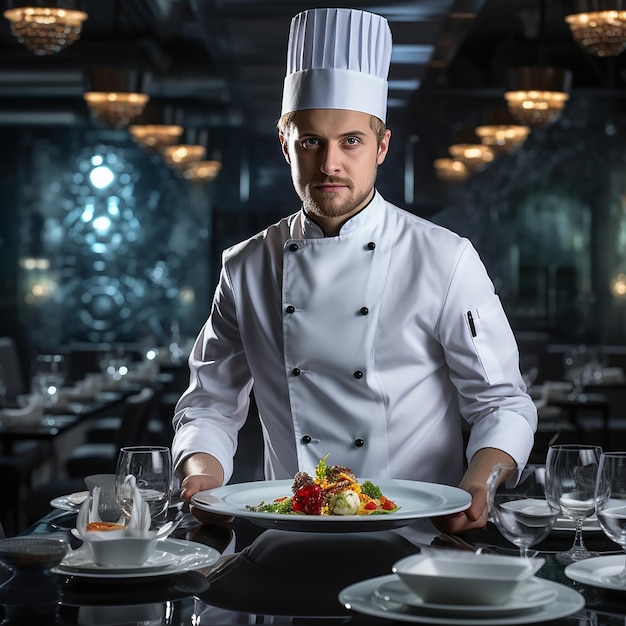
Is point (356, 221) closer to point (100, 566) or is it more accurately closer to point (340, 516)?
point (340, 516)

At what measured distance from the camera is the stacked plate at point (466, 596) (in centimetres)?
115

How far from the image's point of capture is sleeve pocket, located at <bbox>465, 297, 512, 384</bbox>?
199 centimetres

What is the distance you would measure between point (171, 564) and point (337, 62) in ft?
3.54

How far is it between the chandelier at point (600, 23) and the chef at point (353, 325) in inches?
163

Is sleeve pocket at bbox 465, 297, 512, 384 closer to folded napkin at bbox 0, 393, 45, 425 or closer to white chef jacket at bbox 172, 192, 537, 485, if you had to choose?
white chef jacket at bbox 172, 192, 537, 485

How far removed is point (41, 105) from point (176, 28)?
1.70m

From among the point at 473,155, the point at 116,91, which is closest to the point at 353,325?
the point at 116,91

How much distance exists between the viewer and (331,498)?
5.05 ft

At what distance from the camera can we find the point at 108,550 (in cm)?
140

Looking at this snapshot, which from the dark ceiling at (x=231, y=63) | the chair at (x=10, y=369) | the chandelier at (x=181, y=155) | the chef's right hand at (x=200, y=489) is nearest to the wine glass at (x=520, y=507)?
the chef's right hand at (x=200, y=489)

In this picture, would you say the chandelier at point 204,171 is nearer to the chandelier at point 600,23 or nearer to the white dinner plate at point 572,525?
the chandelier at point 600,23

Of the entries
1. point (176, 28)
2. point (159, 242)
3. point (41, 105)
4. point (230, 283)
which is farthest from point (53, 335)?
point (230, 283)

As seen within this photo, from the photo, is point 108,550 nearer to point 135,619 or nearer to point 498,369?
point 135,619

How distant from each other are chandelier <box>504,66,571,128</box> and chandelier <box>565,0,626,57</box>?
1.42 m
